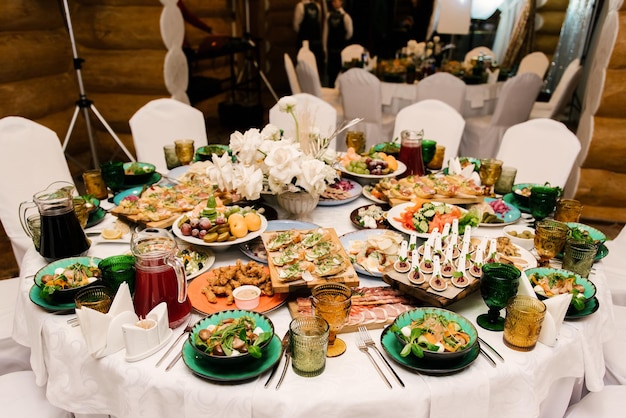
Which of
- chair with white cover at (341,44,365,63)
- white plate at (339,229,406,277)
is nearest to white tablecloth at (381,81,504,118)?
chair with white cover at (341,44,365,63)

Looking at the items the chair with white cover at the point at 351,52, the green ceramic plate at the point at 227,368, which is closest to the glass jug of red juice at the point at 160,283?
the green ceramic plate at the point at 227,368

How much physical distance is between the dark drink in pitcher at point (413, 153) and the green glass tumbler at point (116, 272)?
4.47 feet

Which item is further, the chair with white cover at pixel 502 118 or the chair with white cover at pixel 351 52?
the chair with white cover at pixel 351 52

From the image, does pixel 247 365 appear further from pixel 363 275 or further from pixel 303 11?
pixel 303 11

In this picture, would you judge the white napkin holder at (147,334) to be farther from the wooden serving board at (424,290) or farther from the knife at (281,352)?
the wooden serving board at (424,290)

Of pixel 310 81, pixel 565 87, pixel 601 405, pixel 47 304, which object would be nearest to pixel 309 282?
pixel 47 304

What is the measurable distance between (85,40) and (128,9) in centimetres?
64

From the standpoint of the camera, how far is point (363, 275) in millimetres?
1500

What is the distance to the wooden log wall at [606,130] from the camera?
3.58 meters

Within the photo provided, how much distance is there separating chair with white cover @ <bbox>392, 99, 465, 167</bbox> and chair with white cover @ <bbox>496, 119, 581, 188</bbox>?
0.34 m

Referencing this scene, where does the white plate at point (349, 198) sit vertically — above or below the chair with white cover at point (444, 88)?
below

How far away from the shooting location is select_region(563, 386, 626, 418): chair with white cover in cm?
142

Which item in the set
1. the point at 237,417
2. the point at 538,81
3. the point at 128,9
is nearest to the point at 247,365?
the point at 237,417

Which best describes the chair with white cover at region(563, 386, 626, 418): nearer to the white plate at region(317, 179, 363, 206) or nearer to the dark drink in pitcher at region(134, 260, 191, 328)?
the white plate at region(317, 179, 363, 206)
